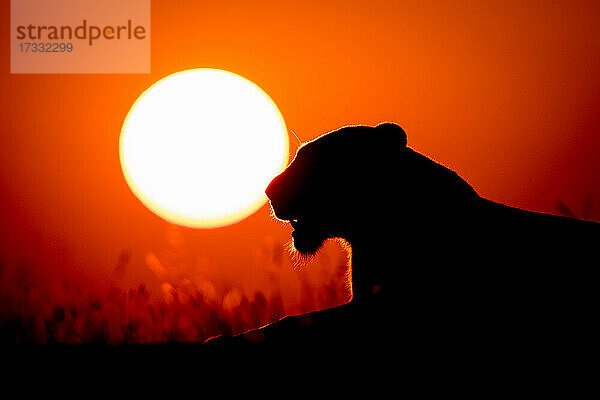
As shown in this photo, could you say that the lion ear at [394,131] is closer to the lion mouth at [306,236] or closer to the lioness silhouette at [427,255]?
the lioness silhouette at [427,255]

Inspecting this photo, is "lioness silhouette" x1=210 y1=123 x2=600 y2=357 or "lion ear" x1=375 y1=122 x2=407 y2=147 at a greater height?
"lion ear" x1=375 y1=122 x2=407 y2=147

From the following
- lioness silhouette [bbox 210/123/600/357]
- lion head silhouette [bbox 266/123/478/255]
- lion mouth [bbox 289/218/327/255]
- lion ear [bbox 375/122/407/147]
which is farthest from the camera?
lion mouth [bbox 289/218/327/255]

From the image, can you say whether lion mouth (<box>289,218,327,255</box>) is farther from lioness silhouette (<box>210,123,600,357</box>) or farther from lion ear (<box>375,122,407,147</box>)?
lion ear (<box>375,122,407,147</box>)

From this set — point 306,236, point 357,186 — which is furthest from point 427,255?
point 306,236

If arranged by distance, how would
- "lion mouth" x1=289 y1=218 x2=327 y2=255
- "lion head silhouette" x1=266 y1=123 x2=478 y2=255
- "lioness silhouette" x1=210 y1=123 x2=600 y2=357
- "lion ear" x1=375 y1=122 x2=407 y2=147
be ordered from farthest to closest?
"lion mouth" x1=289 y1=218 x2=327 y2=255, "lion ear" x1=375 y1=122 x2=407 y2=147, "lion head silhouette" x1=266 y1=123 x2=478 y2=255, "lioness silhouette" x1=210 y1=123 x2=600 y2=357

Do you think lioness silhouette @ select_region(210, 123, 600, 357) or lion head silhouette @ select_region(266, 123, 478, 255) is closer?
lioness silhouette @ select_region(210, 123, 600, 357)

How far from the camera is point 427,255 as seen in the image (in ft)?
10.8

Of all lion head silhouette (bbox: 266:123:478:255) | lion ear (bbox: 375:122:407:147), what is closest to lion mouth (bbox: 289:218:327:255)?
lion head silhouette (bbox: 266:123:478:255)

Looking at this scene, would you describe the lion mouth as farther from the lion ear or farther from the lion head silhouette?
the lion ear

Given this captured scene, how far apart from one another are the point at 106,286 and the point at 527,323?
277 centimetres

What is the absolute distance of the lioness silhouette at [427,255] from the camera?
293 centimetres

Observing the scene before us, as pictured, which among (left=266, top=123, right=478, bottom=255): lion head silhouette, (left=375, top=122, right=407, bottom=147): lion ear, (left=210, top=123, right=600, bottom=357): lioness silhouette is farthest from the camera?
(left=375, top=122, right=407, bottom=147): lion ear

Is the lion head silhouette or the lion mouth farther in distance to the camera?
the lion mouth

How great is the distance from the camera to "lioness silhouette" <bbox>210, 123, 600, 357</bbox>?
9.62 ft
